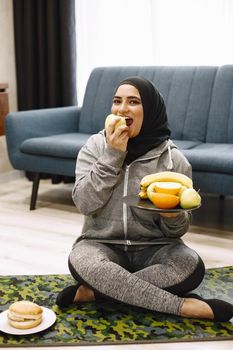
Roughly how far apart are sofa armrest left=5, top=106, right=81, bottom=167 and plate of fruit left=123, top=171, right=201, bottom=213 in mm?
1721

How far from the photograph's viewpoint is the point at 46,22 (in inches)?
159

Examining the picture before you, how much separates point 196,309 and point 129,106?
744 mm

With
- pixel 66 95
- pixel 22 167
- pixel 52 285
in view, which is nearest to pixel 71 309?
pixel 52 285

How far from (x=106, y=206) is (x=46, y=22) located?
2.49 meters

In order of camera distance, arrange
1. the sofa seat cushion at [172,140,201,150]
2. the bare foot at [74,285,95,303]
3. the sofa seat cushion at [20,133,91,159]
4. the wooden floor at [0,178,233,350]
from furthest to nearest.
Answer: the sofa seat cushion at [20,133,91,159] → the sofa seat cushion at [172,140,201,150] → the wooden floor at [0,178,233,350] → the bare foot at [74,285,95,303]

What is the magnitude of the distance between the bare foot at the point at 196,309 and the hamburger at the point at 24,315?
19.1 inches

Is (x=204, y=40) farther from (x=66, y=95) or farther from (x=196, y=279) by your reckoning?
(x=196, y=279)

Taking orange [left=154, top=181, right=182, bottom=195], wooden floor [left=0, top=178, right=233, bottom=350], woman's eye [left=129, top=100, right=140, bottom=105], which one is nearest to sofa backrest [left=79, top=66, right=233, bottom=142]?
wooden floor [left=0, top=178, right=233, bottom=350]

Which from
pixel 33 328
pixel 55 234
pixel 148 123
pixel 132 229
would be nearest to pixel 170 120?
pixel 55 234

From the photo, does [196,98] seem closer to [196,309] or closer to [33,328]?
[196,309]

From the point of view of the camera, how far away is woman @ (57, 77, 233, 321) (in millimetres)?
1800

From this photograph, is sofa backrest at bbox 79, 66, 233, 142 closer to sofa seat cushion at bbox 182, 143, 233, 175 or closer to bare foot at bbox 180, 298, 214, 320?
sofa seat cushion at bbox 182, 143, 233, 175

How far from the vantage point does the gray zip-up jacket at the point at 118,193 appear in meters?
1.88

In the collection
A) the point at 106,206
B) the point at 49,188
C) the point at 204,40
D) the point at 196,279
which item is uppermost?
the point at 204,40
